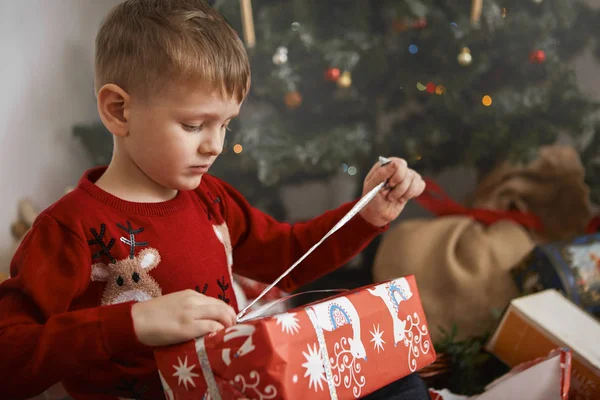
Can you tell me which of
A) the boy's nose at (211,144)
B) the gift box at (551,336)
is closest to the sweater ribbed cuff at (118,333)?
the boy's nose at (211,144)

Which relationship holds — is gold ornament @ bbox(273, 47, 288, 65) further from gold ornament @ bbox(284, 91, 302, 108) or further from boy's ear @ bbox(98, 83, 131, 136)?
boy's ear @ bbox(98, 83, 131, 136)

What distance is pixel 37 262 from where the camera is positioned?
0.60 metres

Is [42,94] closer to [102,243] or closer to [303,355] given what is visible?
[102,243]

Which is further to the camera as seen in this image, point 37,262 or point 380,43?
point 380,43

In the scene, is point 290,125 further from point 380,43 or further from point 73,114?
point 73,114

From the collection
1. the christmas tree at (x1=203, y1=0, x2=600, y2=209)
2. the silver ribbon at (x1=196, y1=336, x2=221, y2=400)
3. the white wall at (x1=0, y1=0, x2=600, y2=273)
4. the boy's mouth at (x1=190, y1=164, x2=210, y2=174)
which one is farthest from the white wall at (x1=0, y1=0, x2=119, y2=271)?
the silver ribbon at (x1=196, y1=336, x2=221, y2=400)

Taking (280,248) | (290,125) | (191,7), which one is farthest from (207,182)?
(290,125)

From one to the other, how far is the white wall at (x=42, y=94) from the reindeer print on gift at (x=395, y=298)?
0.99m

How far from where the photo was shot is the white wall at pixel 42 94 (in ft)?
4.49

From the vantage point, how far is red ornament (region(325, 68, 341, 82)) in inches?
61.0

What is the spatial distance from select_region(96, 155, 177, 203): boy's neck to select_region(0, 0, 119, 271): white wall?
0.74 m

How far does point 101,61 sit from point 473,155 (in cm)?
120

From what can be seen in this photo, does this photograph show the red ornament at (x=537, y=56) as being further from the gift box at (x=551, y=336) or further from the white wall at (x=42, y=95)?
the white wall at (x=42, y=95)

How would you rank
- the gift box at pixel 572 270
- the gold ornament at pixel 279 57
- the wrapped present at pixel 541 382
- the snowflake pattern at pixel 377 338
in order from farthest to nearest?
the gold ornament at pixel 279 57, the gift box at pixel 572 270, the wrapped present at pixel 541 382, the snowflake pattern at pixel 377 338
